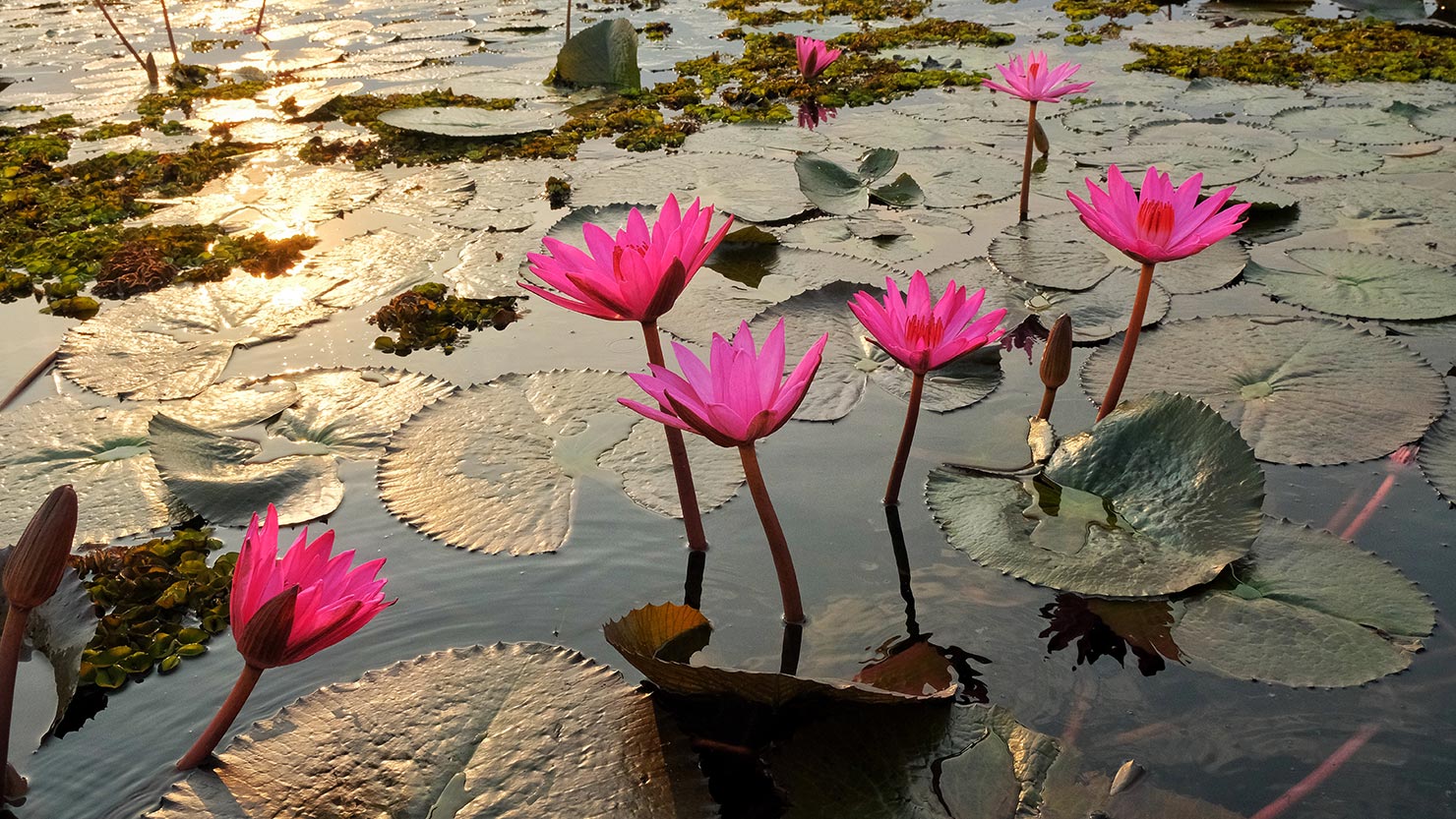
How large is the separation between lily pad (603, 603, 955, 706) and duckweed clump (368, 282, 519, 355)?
1402mm

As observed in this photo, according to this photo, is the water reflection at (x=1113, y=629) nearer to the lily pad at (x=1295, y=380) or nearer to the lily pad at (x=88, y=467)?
the lily pad at (x=1295, y=380)

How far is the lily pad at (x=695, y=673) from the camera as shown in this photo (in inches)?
48.5

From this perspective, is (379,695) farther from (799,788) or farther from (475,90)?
(475,90)

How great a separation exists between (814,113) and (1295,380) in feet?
9.13

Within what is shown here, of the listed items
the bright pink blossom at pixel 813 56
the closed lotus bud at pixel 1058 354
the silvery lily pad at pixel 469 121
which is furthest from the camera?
the bright pink blossom at pixel 813 56

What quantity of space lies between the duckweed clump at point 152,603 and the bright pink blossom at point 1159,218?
164 centimetres

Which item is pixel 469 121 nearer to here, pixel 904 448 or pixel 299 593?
pixel 904 448

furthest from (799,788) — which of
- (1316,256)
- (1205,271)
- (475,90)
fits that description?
(475,90)

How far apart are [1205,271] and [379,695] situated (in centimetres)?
236

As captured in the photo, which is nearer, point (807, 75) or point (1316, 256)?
point (1316, 256)

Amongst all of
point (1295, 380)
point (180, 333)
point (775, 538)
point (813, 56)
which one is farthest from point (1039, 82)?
point (180, 333)

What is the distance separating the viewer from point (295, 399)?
2.24 meters

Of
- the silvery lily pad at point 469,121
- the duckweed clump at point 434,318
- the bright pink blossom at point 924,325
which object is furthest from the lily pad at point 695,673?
the silvery lily pad at point 469,121

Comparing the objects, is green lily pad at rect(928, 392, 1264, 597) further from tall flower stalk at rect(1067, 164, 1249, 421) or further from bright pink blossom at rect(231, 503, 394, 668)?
bright pink blossom at rect(231, 503, 394, 668)
